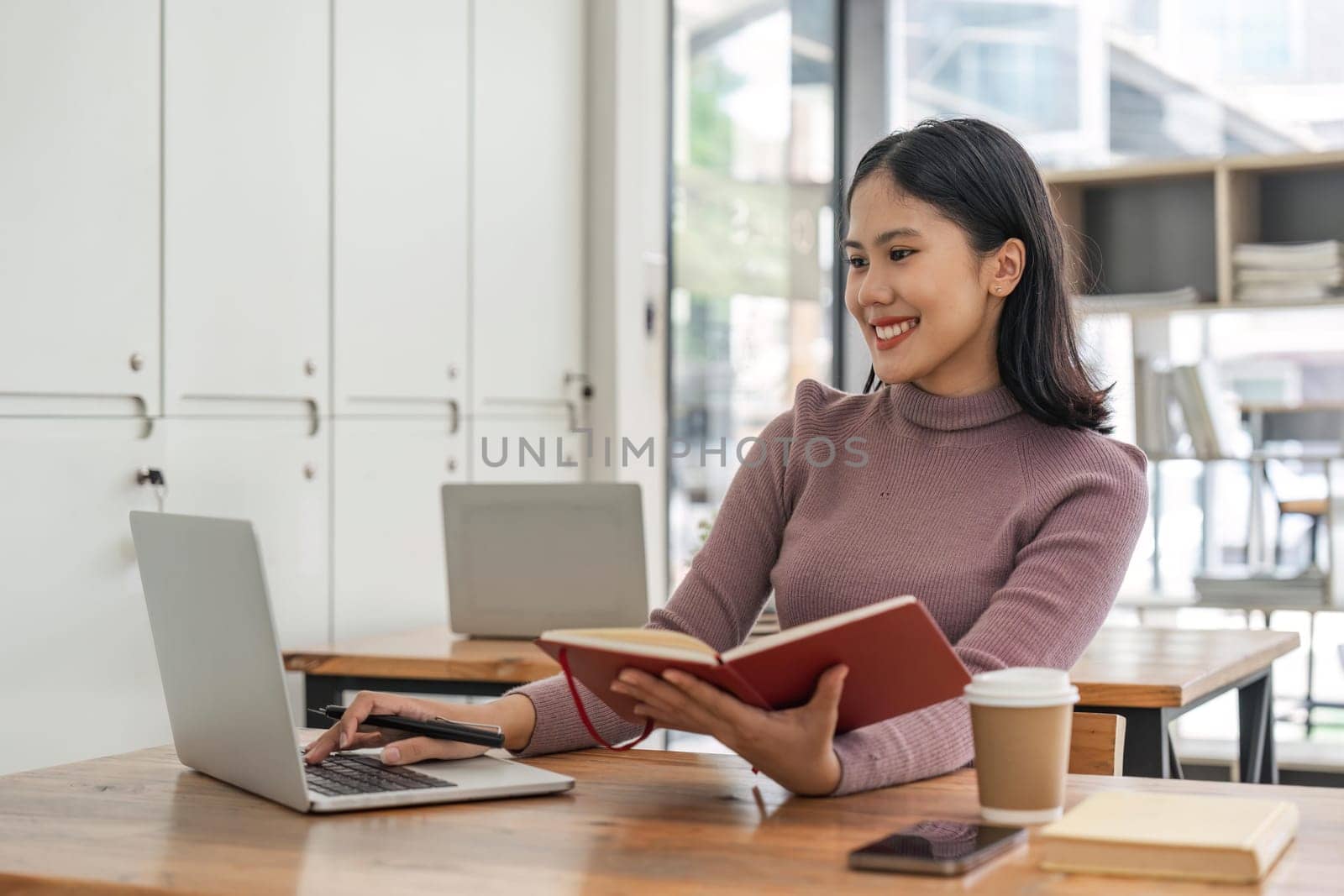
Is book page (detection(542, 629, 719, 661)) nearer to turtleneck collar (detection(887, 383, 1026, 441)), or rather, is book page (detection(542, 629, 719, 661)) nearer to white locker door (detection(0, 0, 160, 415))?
turtleneck collar (detection(887, 383, 1026, 441))

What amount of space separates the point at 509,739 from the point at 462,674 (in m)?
1.00

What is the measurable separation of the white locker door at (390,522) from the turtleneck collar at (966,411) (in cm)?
155

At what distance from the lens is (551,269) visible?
372 cm

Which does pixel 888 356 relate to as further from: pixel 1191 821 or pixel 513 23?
pixel 513 23

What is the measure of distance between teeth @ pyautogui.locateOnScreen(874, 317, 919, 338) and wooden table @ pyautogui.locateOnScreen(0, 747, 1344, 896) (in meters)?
0.51

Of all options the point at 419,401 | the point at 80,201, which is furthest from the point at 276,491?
the point at 80,201

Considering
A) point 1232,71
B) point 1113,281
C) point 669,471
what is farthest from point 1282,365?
point 669,471

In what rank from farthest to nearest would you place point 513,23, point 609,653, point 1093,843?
1. point 513,23
2. point 609,653
3. point 1093,843

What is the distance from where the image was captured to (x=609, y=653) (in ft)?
4.10

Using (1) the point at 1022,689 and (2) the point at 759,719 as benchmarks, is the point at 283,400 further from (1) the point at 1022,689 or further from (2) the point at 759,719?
(1) the point at 1022,689

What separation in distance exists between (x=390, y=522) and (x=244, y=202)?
0.75m

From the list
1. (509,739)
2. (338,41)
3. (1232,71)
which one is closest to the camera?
(509,739)

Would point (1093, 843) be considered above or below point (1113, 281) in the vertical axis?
below

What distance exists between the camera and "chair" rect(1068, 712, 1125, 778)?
5.09 feet
